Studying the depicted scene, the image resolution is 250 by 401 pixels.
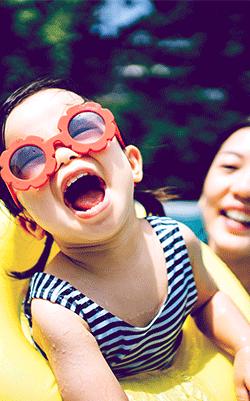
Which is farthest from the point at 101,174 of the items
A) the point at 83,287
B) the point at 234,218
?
the point at 234,218

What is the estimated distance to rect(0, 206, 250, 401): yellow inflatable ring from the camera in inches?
38.6

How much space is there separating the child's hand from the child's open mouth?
22.6 inches

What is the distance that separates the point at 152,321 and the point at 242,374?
0.92 ft

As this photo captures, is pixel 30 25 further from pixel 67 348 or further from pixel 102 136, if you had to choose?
pixel 67 348

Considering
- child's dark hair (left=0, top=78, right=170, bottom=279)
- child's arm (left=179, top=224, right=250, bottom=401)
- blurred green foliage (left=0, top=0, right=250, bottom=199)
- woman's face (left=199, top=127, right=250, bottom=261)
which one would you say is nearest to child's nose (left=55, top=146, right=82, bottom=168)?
child's dark hair (left=0, top=78, right=170, bottom=279)

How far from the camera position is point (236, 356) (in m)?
1.10

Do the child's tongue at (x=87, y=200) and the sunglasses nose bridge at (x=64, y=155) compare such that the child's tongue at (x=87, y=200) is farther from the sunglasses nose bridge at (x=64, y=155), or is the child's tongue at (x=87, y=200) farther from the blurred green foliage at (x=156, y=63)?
the blurred green foliage at (x=156, y=63)

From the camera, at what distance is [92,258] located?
103 centimetres

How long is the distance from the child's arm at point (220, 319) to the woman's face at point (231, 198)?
0.39m

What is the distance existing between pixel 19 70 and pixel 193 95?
4.47 feet

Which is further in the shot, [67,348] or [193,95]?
[193,95]

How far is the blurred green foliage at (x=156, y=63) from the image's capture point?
2.93 meters

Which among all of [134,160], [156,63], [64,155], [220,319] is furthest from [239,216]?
[156,63]

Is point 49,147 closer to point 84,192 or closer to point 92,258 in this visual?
point 84,192
